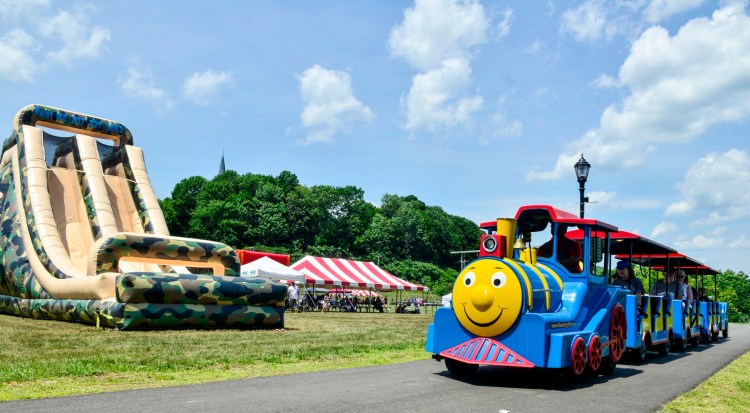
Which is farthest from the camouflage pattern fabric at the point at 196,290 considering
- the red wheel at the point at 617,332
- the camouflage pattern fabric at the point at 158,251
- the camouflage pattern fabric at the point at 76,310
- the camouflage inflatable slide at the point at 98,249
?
the red wheel at the point at 617,332

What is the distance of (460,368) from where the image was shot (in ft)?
32.9

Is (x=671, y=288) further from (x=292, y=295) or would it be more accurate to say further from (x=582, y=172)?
(x=292, y=295)

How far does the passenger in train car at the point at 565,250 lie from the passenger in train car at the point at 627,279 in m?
3.70

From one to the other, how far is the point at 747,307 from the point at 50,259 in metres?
52.2

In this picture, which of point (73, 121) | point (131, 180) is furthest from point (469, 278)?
point (73, 121)

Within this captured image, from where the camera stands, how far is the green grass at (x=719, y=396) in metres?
7.59

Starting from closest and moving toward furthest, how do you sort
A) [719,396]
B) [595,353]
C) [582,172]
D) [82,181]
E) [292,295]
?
[719,396] < [595,353] < [582,172] < [82,181] < [292,295]

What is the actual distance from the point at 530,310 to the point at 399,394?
7.57 ft

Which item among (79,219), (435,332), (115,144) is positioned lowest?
(435,332)

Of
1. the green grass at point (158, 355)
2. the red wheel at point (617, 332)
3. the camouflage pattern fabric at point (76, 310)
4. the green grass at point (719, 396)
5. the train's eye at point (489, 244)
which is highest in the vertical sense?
the train's eye at point (489, 244)

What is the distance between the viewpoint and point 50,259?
58.0 feet

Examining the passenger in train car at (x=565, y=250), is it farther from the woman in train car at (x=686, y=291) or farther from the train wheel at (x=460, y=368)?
the woman in train car at (x=686, y=291)

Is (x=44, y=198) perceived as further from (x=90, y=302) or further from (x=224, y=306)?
(x=224, y=306)

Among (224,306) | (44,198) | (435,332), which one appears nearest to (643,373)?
(435,332)
